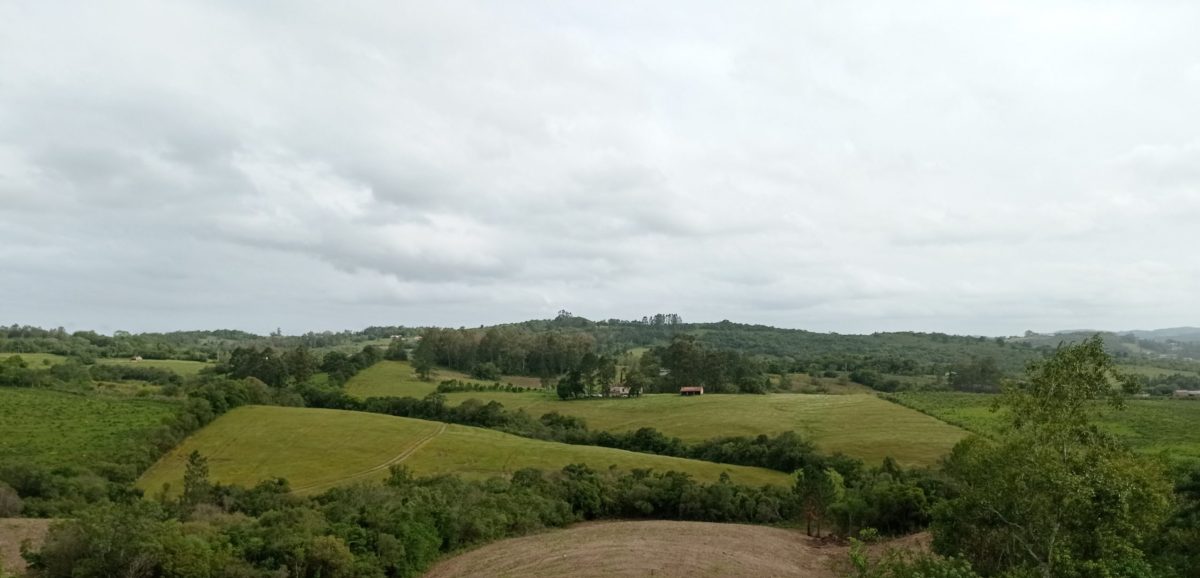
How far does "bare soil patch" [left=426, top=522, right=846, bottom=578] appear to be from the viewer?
39.2 m

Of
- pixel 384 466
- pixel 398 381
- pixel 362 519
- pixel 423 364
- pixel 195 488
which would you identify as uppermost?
pixel 423 364

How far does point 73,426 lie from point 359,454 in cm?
3418

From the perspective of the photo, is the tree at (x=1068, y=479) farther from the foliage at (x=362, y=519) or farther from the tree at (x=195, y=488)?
the tree at (x=195, y=488)

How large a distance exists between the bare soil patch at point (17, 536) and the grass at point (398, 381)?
7268 cm

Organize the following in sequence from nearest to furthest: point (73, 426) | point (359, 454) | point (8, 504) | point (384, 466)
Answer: point (8, 504), point (384, 466), point (359, 454), point (73, 426)

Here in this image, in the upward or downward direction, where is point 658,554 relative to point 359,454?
downward

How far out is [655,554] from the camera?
42875mm

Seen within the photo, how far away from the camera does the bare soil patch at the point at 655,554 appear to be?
39.2 meters

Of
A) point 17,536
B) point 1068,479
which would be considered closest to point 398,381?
point 17,536

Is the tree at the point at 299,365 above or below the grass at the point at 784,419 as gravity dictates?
above

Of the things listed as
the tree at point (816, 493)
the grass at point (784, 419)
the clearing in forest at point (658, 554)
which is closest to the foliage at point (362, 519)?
the clearing in forest at point (658, 554)

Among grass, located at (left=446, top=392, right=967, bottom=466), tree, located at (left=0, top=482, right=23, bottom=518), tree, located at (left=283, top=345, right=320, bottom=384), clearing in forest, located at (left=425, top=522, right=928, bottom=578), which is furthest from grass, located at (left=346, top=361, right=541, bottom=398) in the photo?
clearing in forest, located at (left=425, top=522, right=928, bottom=578)

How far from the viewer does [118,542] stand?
3538 cm

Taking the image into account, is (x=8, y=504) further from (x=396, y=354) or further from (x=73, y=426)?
(x=396, y=354)
